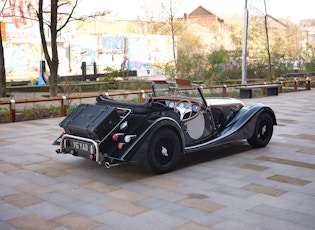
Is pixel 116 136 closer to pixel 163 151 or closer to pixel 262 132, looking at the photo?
pixel 163 151

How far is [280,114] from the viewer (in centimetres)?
1234

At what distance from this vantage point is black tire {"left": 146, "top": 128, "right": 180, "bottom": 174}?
19.5ft

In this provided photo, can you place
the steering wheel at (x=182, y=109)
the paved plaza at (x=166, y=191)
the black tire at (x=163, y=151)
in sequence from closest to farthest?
1. the paved plaza at (x=166, y=191)
2. the black tire at (x=163, y=151)
3. the steering wheel at (x=182, y=109)

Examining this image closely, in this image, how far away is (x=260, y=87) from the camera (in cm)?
1784

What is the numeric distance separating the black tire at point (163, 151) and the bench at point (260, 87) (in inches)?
464

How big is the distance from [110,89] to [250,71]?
327 inches

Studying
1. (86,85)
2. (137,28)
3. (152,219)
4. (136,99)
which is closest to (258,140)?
(152,219)

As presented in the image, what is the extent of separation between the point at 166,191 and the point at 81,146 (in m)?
1.40

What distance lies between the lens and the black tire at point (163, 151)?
593cm

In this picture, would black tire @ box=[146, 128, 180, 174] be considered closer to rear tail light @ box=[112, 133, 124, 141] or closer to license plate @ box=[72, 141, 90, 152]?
rear tail light @ box=[112, 133, 124, 141]

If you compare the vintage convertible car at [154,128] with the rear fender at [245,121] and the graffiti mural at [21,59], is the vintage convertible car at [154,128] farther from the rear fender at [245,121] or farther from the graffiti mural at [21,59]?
the graffiti mural at [21,59]

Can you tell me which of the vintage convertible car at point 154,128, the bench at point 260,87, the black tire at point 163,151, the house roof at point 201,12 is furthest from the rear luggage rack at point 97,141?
the house roof at point 201,12

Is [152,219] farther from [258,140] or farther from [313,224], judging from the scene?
[258,140]

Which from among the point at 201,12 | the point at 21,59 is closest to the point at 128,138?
the point at 21,59
